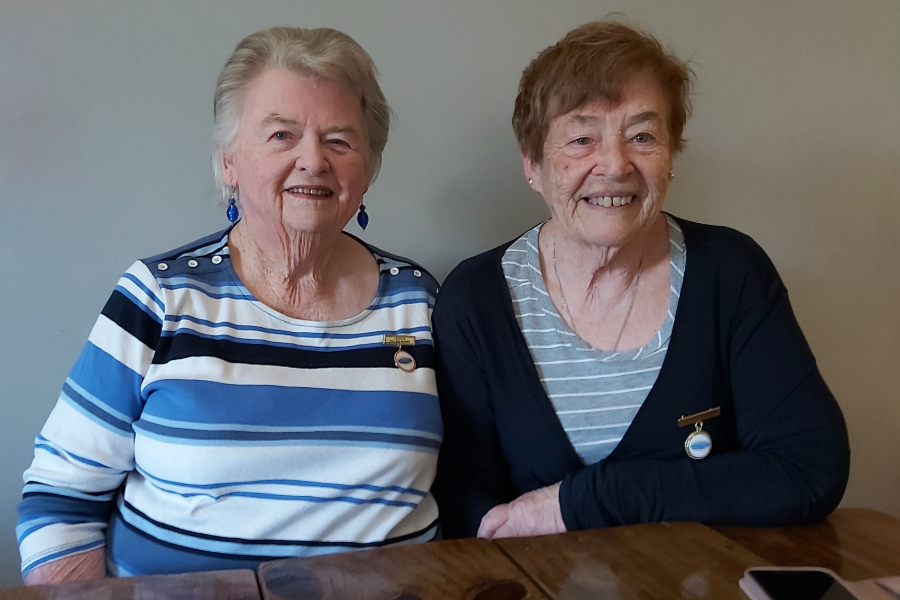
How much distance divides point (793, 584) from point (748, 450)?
0.40 meters

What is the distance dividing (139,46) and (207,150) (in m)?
0.23

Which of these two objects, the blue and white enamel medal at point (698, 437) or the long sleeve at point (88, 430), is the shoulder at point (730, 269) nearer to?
the blue and white enamel medal at point (698, 437)

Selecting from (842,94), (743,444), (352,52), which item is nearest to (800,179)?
(842,94)

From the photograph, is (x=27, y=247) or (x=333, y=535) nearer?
(x=333, y=535)

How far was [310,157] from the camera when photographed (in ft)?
3.93

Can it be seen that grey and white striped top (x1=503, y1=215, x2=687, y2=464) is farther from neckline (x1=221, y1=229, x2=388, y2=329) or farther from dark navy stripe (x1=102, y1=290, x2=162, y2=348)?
dark navy stripe (x1=102, y1=290, x2=162, y2=348)

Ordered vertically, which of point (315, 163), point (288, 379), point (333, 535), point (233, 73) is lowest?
point (333, 535)

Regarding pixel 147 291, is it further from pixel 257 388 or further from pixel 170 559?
pixel 170 559

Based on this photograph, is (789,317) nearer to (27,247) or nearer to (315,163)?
(315,163)

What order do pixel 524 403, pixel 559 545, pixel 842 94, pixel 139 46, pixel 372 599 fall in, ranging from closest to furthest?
pixel 372 599 → pixel 559 545 → pixel 524 403 → pixel 139 46 → pixel 842 94

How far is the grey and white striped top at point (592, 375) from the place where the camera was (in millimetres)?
1270

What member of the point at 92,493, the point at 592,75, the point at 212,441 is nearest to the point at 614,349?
the point at 592,75

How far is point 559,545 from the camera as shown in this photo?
947 mm

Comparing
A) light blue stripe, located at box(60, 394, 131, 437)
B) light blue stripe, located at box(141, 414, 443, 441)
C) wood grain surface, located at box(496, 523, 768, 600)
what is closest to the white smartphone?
wood grain surface, located at box(496, 523, 768, 600)
